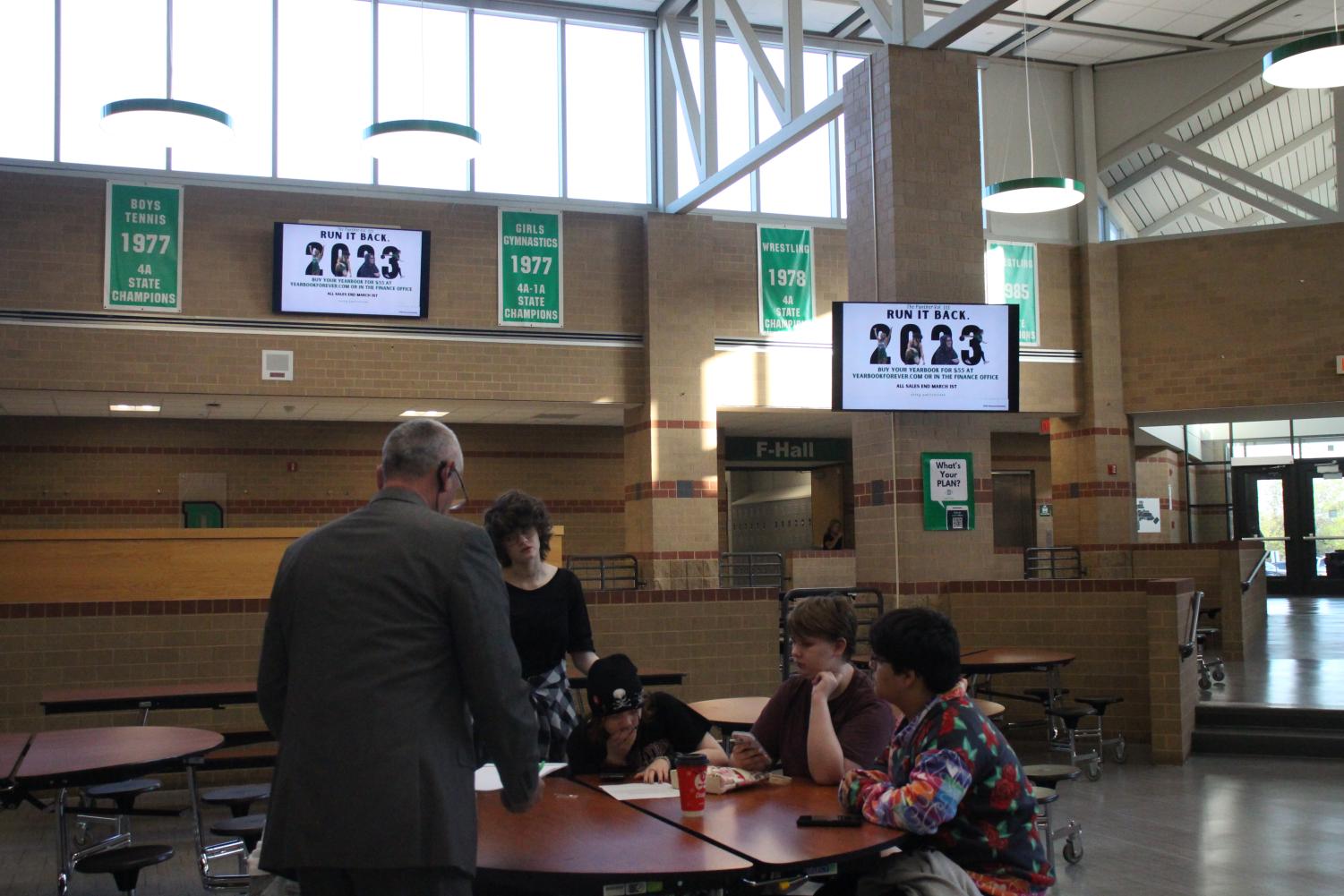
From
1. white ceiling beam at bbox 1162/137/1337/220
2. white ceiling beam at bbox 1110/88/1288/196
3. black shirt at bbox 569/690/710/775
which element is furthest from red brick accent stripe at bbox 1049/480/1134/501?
black shirt at bbox 569/690/710/775

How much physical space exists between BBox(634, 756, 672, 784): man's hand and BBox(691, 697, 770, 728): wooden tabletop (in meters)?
1.14

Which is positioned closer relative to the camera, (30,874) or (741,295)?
(30,874)

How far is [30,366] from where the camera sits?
12.3 metres

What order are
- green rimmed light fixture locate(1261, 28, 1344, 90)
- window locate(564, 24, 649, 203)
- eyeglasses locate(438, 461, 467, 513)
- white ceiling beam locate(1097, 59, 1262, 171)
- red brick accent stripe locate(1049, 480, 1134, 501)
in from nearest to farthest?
eyeglasses locate(438, 461, 467, 513)
green rimmed light fixture locate(1261, 28, 1344, 90)
window locate(564, 24, 649, 203)
white ceiling beam locate(1097, 59, 1262, 171)
red brick accent stripe locate(1049, 480, 1134, 501)

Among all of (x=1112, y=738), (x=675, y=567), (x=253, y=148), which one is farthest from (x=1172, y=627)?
(x=253, y=148)

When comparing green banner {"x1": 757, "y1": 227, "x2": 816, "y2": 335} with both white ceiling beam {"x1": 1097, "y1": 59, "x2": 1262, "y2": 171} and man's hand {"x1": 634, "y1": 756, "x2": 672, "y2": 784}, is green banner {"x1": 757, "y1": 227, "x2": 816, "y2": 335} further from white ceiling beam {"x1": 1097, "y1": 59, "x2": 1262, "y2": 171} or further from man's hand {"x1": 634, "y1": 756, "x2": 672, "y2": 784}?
man's hand {"x1": 634, "y1": 756, "x2": 672, "y2": 784}

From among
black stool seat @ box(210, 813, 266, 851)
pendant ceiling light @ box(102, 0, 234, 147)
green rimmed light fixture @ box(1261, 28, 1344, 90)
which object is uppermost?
green rimmed light fixture @ box(1261, 28, 1344, 90)

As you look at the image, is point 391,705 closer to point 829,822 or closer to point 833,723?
point 829,822

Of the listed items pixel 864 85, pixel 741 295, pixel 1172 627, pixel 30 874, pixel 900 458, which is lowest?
pixel 30 874

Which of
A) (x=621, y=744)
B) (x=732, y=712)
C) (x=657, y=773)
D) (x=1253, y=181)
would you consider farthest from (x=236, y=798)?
(x=1253, y=181)

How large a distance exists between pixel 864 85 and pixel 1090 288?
278 inches

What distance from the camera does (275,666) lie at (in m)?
2.52

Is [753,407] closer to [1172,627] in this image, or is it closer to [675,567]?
[675,567]

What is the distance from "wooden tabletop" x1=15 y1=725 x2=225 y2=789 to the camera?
13.5 ft
